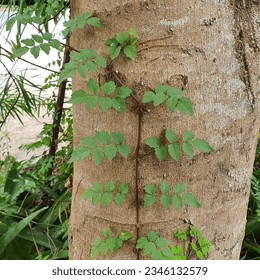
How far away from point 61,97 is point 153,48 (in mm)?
1289

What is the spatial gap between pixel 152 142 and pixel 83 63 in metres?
0.23

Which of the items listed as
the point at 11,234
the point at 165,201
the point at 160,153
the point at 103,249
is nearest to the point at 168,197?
the point at 165,201

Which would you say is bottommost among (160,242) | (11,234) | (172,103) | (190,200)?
(11,234)

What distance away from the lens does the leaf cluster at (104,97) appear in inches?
38.9

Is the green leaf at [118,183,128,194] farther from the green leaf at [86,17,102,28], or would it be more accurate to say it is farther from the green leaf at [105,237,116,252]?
the green leaf at [86,17,102,28]

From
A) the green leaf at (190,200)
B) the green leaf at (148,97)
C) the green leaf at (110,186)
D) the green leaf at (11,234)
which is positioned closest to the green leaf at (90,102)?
the green leaf at (148,97)

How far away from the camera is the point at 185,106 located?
966 mm

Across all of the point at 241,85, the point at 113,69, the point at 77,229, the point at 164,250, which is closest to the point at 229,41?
the point at 241,85

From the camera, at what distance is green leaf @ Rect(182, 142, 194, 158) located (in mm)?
1021

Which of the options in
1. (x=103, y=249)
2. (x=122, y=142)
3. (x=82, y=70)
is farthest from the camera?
(x=103, y=249)

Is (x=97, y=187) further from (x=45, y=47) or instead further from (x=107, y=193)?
(x=45, y=47)

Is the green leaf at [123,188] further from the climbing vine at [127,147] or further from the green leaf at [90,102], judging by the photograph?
the green leaf at [90,102]

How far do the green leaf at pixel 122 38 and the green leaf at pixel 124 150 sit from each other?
0.23 m

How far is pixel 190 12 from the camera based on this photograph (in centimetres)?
98
